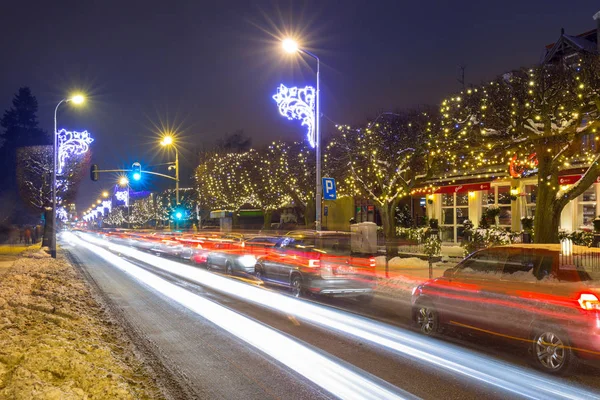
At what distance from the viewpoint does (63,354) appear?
22.4 ft

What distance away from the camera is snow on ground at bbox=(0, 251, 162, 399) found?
5.61 m

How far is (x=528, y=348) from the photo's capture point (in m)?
7.37

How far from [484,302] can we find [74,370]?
19.2 feet

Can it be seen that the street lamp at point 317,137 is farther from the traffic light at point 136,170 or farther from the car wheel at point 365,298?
the traffic light at point 136,170

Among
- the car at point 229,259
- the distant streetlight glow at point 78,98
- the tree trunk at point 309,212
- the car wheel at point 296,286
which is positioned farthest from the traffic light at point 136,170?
the car wheel at point 296,286

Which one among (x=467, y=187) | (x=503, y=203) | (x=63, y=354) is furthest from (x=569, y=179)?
(x=63, y=354)

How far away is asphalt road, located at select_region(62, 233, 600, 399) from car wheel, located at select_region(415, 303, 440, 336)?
A: 343 millimetres

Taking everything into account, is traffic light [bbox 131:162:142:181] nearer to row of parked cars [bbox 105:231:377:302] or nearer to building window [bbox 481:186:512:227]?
row of parked cars [bbox 105:231:377:302]

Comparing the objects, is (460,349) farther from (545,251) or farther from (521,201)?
(521,201)

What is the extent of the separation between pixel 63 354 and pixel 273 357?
290cm

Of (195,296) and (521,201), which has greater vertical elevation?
(521,201)

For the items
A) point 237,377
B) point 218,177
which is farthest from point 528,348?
point 218,177

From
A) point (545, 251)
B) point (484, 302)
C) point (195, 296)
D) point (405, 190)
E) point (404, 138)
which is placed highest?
point (404, 138)

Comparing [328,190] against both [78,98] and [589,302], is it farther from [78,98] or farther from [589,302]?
[78,98]
